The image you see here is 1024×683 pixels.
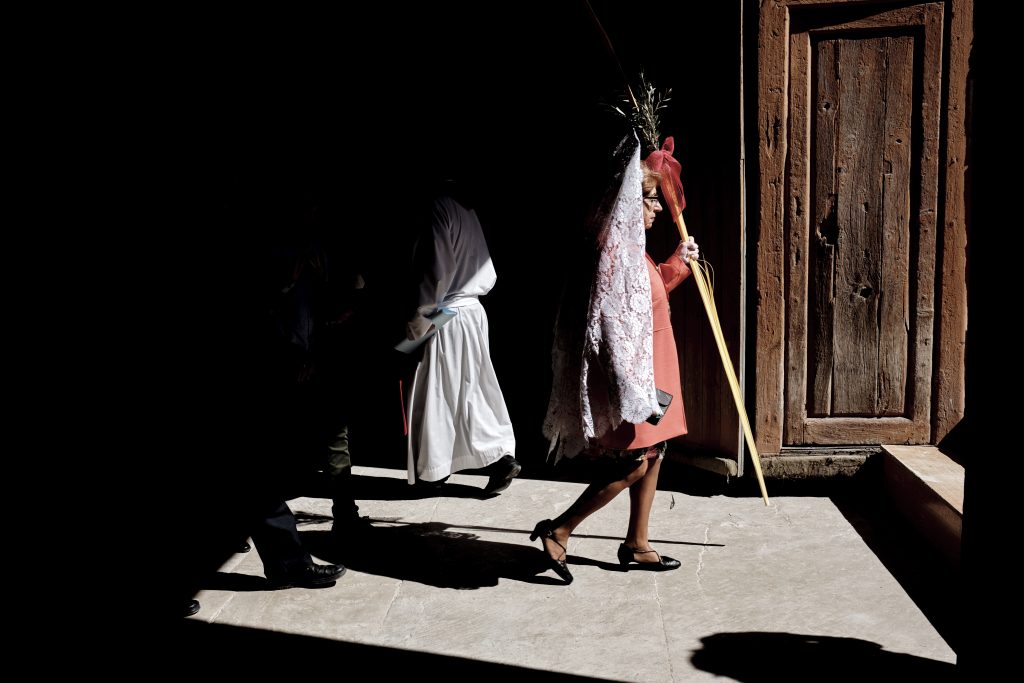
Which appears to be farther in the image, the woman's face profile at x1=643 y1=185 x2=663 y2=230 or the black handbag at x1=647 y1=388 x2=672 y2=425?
the woman's face profile at x1=643 y1=185 x2=663 y2=230

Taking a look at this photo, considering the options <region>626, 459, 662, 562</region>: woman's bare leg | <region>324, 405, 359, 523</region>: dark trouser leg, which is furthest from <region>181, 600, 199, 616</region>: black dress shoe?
<region>626, 459, 662, 562</region>: woman's bare leg

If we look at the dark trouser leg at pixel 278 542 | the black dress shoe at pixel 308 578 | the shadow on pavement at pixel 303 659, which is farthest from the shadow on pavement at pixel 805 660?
the dark trouser leg at pixel 278 542

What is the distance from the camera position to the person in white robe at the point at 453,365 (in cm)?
480

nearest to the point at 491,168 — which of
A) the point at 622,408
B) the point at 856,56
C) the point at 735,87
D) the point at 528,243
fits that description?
the point at 528,243

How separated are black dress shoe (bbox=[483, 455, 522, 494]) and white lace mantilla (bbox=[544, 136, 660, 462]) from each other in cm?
148

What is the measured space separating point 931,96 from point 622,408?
2.56m

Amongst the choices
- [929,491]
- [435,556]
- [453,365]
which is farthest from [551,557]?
[929,491]

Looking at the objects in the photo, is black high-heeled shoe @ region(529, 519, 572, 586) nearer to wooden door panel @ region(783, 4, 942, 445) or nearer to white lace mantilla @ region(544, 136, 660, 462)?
white lace mantilla @ region(544, 136, 660, 462)

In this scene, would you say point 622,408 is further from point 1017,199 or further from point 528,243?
point 528,243

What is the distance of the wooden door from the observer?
486 cm

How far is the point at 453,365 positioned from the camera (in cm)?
495

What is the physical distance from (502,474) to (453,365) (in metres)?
0.77

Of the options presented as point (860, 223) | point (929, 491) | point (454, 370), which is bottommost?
point (929, 491)

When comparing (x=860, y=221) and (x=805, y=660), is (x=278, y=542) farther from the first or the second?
(x=860, y=221)
